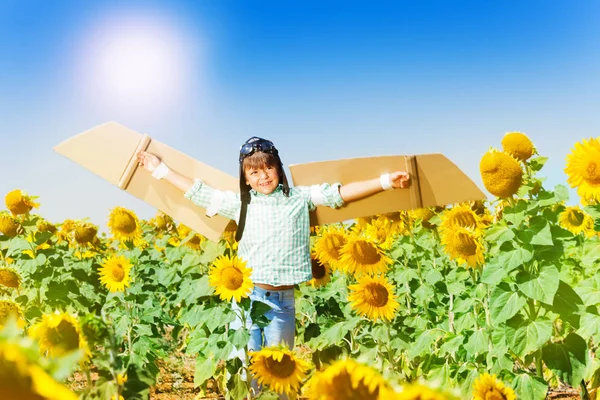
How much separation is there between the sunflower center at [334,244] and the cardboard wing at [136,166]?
0.82 m

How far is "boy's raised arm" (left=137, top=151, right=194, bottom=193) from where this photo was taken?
4.09m

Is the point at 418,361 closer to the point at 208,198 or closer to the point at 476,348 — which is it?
the point at 476,348

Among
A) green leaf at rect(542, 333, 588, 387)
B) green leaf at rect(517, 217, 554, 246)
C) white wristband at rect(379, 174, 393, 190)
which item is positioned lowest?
green leaf at rect(542, 333, 588, 387)

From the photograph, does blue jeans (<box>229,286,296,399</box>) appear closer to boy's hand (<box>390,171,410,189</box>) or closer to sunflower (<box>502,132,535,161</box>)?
boy's hand (<box>390,171,410,189</box>)

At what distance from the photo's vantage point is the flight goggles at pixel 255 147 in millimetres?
4039

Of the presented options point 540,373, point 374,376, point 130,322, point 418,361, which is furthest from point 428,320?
point 374,376

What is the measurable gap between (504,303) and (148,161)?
2530 mm

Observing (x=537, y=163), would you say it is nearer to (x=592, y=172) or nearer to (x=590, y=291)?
(x=592, y=172)

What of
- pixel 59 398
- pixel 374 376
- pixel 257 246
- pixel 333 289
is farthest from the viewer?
pixel 333 289

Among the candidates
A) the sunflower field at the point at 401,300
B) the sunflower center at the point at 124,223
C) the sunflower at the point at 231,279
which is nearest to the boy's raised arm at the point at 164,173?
the sunflower field at the point at 401,300

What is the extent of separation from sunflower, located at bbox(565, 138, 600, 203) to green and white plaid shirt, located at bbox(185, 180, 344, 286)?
1475 millimetres

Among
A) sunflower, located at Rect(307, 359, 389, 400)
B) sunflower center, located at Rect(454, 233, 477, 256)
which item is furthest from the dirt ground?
sunflower, located at Rect(307, 359, 389, 400)

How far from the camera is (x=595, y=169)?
3.65 m

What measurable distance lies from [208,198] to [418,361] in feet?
8.94
